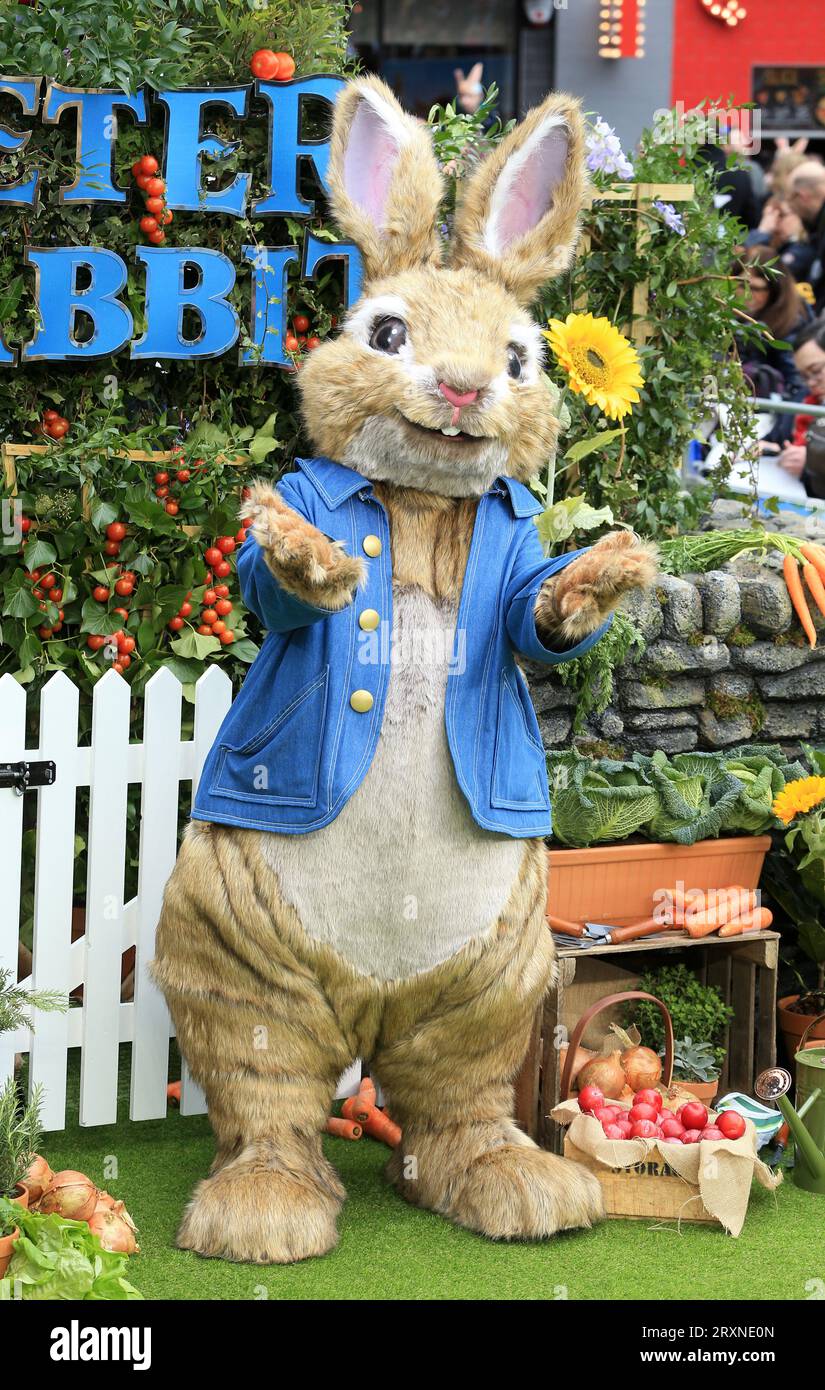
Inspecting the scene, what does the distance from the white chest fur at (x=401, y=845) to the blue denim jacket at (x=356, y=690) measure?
3 cm

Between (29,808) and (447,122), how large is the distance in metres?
2.26

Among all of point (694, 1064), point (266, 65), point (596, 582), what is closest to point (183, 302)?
point (266, 65)

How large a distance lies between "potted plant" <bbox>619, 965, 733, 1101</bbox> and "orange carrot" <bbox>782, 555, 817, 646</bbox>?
3.38ft

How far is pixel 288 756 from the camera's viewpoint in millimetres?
3186

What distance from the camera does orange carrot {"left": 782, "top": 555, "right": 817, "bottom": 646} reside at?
4.38 m

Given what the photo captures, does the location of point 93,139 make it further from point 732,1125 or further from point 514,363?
point 732,1125

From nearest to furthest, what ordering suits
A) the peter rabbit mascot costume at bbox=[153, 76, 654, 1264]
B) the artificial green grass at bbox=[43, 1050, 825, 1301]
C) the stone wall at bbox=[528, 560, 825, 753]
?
the artificial green grass at bbox=[43, 1050, 825, 1301]
the peter rabbit mascot costume at bbox=[153, 76, 654, 1264]
the stone wall at bbox=[528, 560, 825, 753]

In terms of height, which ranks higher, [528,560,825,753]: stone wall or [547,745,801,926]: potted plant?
[528,560,825,753]: stone wall

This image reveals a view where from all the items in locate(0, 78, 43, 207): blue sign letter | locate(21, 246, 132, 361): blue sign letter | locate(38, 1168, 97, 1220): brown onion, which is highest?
locate(0, 78, 43, 207): blue sign letter

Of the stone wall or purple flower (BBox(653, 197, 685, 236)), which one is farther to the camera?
purple flower (BBox(653, 197, 685, 236))

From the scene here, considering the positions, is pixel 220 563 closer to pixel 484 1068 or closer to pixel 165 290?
pixel 165 290

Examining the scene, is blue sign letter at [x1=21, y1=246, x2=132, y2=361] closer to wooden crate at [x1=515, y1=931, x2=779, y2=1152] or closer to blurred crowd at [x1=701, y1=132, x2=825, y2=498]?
wooden crate at [x1=515, y1=931, x2=779, y2=1152]

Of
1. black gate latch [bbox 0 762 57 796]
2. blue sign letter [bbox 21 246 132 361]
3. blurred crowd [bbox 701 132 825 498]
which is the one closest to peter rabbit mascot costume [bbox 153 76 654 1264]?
black gate latch [bbox 0 762 57 796]

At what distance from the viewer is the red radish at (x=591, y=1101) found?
11.5 ft
